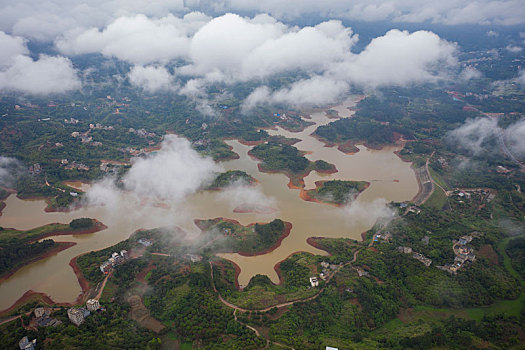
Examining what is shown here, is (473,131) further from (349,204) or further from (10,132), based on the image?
(10,132)

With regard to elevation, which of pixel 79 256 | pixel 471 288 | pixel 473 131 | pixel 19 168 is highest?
pixel 19 168

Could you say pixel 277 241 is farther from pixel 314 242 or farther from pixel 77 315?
pixel 77 315

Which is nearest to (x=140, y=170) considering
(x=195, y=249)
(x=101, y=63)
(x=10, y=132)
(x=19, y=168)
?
(x=19, y=168)

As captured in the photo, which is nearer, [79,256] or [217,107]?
[79,256]

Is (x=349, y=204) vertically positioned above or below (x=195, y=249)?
below

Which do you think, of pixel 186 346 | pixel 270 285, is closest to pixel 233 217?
pixel 270 285

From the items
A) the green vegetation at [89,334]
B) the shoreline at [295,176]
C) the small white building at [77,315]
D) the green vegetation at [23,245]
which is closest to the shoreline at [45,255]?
the green vegetation at [23,245]
